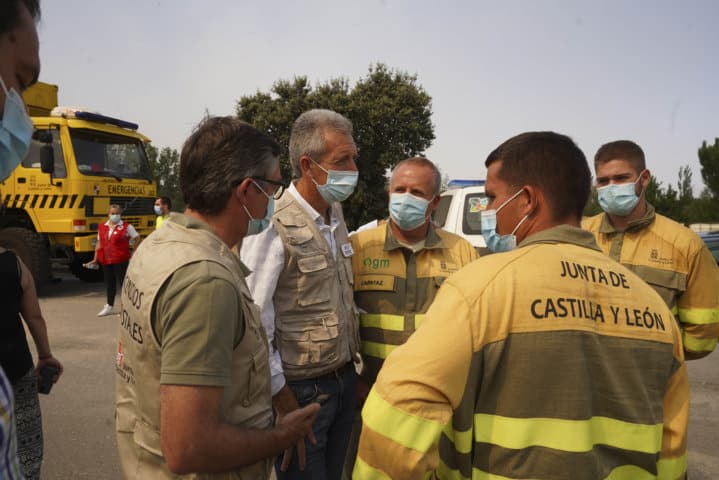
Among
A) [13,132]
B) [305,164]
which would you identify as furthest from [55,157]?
[13,132]

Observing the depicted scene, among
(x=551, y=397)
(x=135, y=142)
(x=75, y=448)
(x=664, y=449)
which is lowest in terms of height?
(x=75, y=448)

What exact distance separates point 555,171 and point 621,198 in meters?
1.80

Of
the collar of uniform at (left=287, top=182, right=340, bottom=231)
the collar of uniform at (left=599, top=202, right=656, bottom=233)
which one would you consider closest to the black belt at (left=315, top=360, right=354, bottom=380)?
the collar of uniform at (left=287, top=182, right=340, bottom=231)

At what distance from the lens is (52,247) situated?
9398mm

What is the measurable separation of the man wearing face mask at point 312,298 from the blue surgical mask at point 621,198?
1618mm

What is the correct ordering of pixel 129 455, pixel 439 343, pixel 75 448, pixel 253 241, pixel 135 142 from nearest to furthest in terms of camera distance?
pixel 439 343 → pixel 129 455 → pixel 253 241 → pixel 75 448 → pixel 135 142

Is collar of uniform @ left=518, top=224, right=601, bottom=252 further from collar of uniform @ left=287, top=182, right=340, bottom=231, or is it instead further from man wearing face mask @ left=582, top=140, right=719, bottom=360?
man wearing face mask @ left=582, top=140, right=719, bottom=360

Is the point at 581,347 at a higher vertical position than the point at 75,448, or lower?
higher

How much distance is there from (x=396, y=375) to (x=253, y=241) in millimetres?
1087

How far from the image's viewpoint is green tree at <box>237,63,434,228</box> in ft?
71.2

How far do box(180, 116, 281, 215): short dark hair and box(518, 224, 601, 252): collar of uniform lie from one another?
881 mm

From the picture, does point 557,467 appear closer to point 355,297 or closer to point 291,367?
point 291,367

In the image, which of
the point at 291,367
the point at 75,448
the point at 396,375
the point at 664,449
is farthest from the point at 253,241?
the point at 75,448

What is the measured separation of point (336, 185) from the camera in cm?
239
